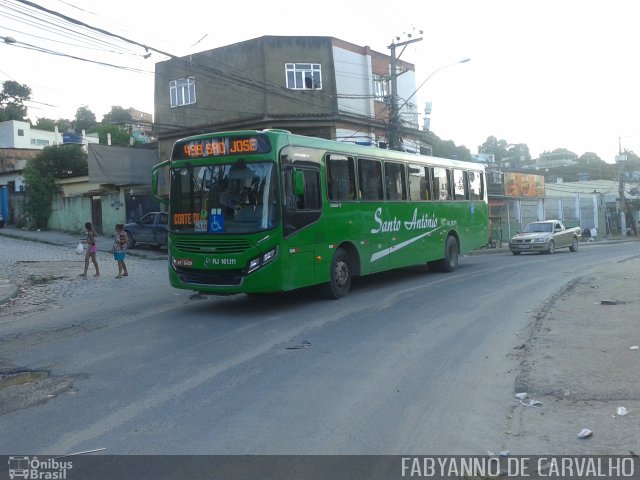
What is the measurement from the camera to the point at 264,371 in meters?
7.24

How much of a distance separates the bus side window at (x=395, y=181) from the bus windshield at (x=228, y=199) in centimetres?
478

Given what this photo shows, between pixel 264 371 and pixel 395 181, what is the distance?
8991mm

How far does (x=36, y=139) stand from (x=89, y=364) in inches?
2777

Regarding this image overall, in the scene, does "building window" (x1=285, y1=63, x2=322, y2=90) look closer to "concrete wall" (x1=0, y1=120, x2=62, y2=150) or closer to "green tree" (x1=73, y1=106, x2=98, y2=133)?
"concrete wall" (x1=0, y1=120, x2=62, y2=150)

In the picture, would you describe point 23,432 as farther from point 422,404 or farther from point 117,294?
point 117,294

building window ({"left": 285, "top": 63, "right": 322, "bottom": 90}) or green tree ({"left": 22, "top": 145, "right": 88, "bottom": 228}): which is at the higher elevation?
building window ({"left": 285, "top": 63, "right": 322, "bottom": 90})

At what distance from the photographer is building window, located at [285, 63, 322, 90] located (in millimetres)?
31144

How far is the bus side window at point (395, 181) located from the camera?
49.0ft

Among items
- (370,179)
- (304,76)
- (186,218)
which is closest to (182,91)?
(304,76)

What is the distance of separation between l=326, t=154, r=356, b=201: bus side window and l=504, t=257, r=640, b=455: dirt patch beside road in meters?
4.66

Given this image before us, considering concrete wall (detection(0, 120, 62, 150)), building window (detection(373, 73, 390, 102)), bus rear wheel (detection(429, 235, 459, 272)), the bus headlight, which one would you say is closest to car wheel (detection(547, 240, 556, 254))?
building window (detection(373, 73, 390, 102))

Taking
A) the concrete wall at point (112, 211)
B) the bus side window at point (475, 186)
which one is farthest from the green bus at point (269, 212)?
the concrete wall at point (112, 211)

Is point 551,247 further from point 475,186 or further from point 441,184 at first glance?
point 441,184

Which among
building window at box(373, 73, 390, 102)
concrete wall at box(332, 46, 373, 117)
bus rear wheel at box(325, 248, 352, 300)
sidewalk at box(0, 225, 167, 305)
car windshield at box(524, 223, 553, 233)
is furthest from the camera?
building window at box(373, 73, 390, 102)
